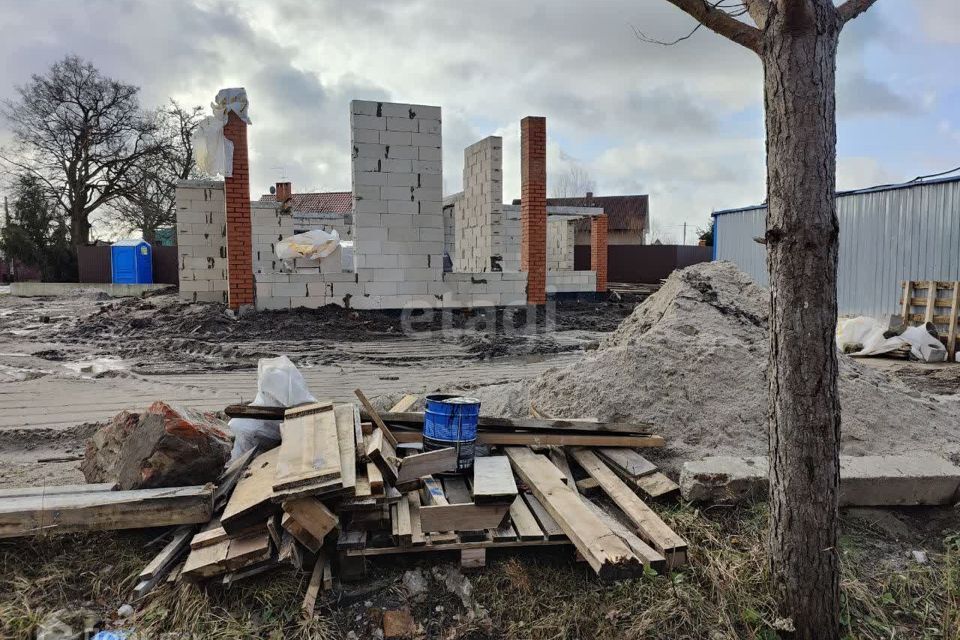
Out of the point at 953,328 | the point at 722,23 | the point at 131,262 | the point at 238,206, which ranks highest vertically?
the point at 238,206

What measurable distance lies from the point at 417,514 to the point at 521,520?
476 millimetres

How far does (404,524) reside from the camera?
2674mm

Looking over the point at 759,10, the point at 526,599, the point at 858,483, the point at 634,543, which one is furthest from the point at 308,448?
the point at 858,483

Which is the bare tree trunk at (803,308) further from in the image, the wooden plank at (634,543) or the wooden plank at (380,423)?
the wooden plank at (380,423)

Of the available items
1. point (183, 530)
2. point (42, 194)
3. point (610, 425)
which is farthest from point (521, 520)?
point (42, 194)

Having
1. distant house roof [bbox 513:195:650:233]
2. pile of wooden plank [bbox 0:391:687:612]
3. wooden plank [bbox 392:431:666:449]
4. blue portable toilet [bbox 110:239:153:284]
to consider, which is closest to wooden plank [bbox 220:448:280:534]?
pile of wooden plank [bbox 0:391:687:612]

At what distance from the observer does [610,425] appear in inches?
145

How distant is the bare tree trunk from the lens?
2.15 m

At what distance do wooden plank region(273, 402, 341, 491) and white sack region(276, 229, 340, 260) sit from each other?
8.81 m

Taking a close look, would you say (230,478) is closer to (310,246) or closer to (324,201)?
(310,246)

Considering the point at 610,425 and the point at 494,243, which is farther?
the point at 494,243

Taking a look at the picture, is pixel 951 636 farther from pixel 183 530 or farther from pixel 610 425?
pixel 183 530

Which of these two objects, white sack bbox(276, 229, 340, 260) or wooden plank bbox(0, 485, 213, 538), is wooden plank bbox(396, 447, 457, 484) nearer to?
wooden plank bbox(0, 485, 213, 538)

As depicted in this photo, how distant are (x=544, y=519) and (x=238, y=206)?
9.34 meters
